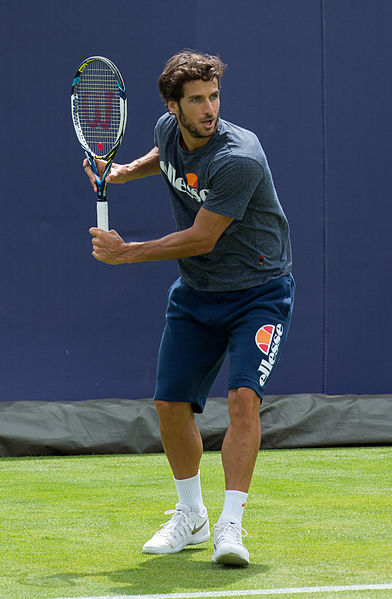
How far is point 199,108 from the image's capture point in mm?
3111

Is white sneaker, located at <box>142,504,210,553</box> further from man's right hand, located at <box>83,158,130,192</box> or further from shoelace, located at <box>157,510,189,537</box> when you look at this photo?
man's right hand, located at <box>83,158,130,192</box>

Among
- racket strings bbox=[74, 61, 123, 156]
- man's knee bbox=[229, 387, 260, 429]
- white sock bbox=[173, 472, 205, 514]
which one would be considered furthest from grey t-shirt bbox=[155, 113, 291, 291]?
white sock bbox=[173, 472, 205, 514]

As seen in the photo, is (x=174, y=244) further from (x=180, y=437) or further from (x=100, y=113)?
(x=100, y=113)

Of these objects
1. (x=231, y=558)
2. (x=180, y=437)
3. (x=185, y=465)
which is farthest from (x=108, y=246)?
(x=231, y=558)

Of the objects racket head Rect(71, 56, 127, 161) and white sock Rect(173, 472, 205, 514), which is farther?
racket head Rect(71, 56, 127, 161)

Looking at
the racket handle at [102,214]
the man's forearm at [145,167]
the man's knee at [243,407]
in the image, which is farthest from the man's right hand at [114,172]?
the man's knee at [243,407]

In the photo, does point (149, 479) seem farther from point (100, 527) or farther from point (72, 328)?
point (72, 328)

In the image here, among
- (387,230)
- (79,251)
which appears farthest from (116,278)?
(387,230)

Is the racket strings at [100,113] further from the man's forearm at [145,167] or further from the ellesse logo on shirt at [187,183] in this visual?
the ellesse logo on shirt at [187,183]

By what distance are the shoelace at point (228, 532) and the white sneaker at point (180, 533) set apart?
258 mm

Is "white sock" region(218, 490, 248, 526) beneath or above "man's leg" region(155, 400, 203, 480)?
beneath

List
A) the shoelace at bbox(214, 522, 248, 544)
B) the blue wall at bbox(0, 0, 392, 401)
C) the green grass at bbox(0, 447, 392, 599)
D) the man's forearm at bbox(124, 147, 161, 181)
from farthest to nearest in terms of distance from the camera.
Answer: the blue wall at bbox(0, 0, 392, 401) < the man's forearm at bbox(124, 147, 161, 181) < the shoelace at bbox(214, 522, 248, 544) < the green grass at bbox(0, 447, 392, 599)

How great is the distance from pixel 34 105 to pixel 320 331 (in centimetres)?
224

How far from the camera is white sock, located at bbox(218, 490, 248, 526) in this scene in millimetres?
2986
